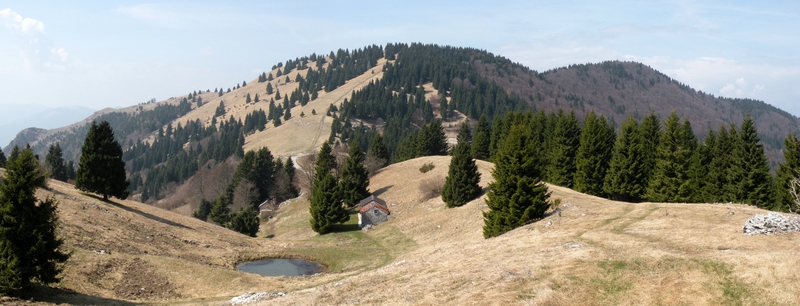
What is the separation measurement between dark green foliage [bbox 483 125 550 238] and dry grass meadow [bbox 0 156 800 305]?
2303 millimetres

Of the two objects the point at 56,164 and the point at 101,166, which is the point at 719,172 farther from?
the point at 56,164

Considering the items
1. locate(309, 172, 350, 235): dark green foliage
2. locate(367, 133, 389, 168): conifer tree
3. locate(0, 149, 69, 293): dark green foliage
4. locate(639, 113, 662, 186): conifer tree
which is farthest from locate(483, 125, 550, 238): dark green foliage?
locate(367, 133, 389, 168): conifer tree

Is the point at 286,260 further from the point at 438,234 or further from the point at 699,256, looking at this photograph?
the point at 699,256

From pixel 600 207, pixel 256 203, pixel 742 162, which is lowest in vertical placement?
pixel 256 203

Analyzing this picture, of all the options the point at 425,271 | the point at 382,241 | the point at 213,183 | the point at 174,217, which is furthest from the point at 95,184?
the point at 213,183

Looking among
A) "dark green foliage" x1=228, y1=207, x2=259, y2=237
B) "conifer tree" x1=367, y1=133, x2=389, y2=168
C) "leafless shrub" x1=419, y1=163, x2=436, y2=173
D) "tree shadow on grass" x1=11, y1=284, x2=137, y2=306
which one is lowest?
"dark green foliage" x1=228, y1=207, x2=259, y2=237

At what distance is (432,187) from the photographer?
6962 centimetres

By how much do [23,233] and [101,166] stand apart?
32944 mm

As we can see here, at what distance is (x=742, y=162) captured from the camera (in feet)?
164

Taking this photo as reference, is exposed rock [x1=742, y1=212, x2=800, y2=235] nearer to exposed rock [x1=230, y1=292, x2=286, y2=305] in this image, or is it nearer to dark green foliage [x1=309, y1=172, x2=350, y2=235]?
exposed rock [x1=230, y1=292, x2=286, y2=305]

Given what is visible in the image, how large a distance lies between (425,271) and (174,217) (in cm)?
3970

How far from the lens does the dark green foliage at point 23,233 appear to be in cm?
2272

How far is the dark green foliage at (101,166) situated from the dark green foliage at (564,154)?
5570 centimetres

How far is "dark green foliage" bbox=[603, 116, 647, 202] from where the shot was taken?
2192 inches
